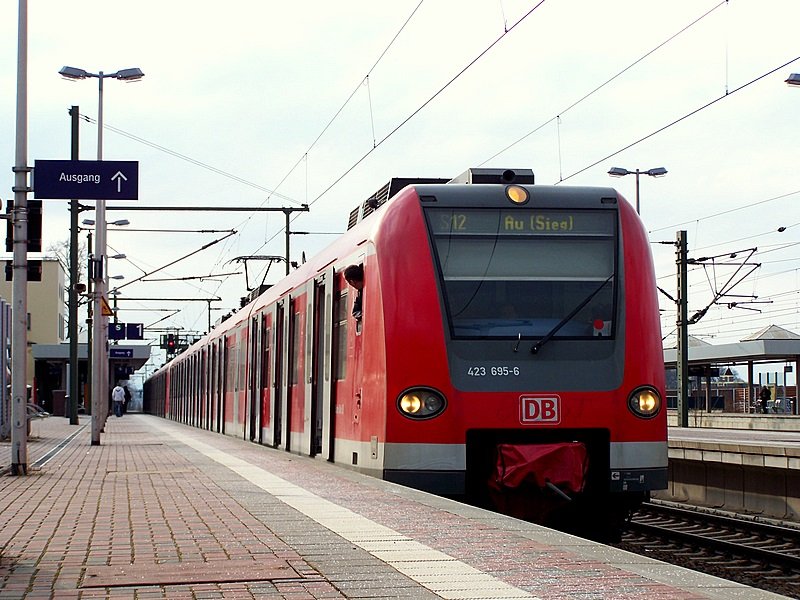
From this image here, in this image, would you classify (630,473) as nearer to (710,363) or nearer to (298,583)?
(298,583)

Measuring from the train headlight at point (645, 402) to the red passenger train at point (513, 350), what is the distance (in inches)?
0.5

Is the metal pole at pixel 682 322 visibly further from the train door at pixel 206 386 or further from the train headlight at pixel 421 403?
the train headlight at pixel 421 403

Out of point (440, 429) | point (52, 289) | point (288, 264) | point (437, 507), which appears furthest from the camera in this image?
point (52, 289)

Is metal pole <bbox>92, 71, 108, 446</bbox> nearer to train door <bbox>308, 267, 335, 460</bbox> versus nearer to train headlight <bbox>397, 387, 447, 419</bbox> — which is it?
train door <bbox>308, 267, 335, 460</bbox>

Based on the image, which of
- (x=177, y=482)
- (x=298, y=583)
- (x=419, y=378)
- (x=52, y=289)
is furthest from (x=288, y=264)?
(x=52, y=289)

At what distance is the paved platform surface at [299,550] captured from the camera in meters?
5.65

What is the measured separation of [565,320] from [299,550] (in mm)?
4508

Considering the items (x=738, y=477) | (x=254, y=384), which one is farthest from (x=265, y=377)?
(x=738, y=477)

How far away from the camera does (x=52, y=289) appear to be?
82312mm

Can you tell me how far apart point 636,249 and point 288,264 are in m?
22.6

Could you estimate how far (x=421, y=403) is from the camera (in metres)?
10.3

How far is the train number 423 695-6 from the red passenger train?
12 millimetres

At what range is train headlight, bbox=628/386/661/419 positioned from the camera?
1057 centimetres

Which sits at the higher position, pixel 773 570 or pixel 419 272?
pixel 419 272
